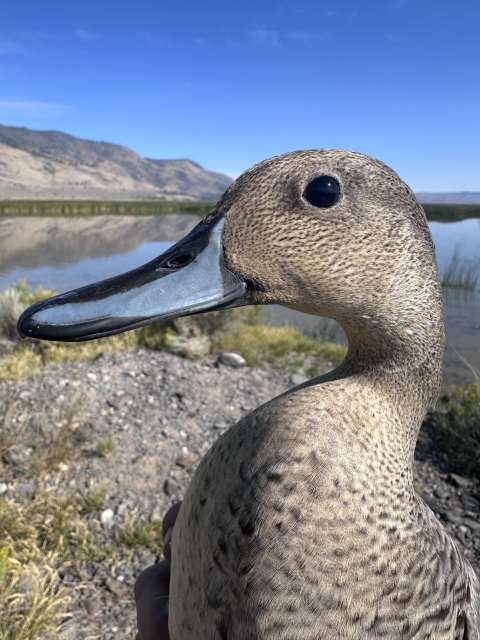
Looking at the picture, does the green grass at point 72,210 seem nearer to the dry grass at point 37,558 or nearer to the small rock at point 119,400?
the small rock at point 119,400

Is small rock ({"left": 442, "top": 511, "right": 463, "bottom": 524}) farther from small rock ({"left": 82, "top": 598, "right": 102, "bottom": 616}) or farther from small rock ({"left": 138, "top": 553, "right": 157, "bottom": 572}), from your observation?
small rock ({"left": 82, "top": 598, "right": 102, "bottom": 616})

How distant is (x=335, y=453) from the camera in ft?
3.11

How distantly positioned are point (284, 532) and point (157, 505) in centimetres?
260

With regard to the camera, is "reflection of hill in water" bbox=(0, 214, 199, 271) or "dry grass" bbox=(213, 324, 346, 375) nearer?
"dry grass" bbox=(213, 324, 346, 375)

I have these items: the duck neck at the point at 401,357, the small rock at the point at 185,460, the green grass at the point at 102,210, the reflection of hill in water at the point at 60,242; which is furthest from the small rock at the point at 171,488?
the green grass at the point at 102,210

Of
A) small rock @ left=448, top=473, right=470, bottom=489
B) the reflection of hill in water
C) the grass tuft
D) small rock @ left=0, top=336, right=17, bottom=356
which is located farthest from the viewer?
the reflection of hill in water

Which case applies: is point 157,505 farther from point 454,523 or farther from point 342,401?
point 342,401

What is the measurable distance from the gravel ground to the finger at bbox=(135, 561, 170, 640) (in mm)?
1021

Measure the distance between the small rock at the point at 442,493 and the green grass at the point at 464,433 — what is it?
429 mm

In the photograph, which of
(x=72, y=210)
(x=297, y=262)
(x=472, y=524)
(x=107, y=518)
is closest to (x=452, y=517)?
(x=472, y=524)

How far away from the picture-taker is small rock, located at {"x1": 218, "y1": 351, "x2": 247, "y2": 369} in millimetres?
5574

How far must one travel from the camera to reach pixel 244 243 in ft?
3.25

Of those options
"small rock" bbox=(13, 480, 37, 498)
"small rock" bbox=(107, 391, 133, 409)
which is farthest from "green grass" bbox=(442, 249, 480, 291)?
"small rock" bbox=(13, 480, 37, 498)

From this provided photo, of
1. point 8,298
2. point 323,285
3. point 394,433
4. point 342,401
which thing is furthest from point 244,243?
point 8,298
